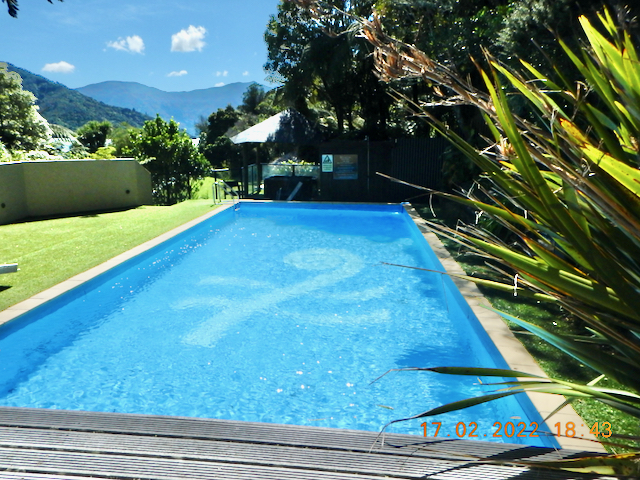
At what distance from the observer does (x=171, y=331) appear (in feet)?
17.9

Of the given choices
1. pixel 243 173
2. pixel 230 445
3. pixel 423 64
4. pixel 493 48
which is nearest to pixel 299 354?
pixel 230 445

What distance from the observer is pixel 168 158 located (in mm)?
16969

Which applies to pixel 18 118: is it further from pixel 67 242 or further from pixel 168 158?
pixel 67 242

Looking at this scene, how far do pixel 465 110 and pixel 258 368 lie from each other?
36.3ft

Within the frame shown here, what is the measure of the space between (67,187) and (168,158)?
489cm

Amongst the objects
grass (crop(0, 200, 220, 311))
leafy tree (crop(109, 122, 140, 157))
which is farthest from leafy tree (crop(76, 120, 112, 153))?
grass (crop(0, 200, 220, 311))

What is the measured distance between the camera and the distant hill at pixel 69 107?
13712cm

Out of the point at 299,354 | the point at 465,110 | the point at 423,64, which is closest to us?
the point at 423,64

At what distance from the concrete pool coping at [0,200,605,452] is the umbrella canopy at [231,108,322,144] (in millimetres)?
8033

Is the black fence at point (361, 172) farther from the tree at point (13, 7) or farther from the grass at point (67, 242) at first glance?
the tree at point (13, 7)

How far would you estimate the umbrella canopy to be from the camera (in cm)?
1600

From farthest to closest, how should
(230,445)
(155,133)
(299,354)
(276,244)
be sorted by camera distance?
(155,133)
(276,244)
(299,354)
(230,445)

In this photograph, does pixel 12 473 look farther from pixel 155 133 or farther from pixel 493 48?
pixel 155 133

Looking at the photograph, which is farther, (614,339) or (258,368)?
(258,368)
